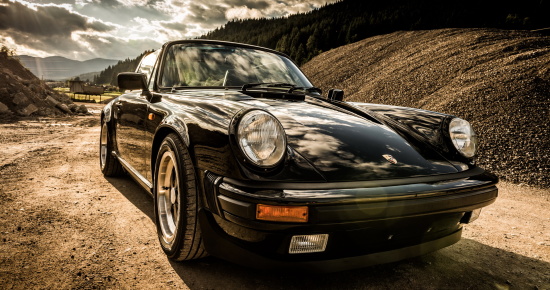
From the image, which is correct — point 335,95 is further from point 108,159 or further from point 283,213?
point 108,159

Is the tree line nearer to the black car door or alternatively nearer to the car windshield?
the car windshield

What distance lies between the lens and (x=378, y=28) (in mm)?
49438

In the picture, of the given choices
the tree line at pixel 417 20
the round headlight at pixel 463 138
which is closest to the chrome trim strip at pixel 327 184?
Result: the round headlight at pixel 463 138

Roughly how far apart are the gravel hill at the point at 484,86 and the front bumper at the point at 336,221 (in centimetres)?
468

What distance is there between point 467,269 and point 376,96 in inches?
484

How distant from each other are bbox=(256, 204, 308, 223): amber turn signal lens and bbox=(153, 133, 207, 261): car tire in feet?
1.71

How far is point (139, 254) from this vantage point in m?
2.07

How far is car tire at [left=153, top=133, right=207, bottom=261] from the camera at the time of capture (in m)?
1.77

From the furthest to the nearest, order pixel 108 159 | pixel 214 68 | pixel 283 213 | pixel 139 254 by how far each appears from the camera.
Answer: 1. pixel 108 159
2. pixel 214 68
3. pixel 139 254
4. pixel 283 213

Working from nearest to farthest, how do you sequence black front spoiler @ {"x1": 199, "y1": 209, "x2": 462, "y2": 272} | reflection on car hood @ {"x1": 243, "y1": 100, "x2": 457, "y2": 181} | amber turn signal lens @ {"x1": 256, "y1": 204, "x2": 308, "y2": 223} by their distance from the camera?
amber turn signal lens @ {"x1": 256, "y1": 204, "x2": 308, "y2": 223}
black front spoiler @ {"x1": 199, "y1": 209, "x2": 462, "y2": 272}
reflection on car hood @ {"x1": 243, "y1": 100, "x2": 457, "y2": 181}

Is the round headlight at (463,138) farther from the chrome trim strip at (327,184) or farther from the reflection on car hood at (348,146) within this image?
the chrome trim strip at (327,184)


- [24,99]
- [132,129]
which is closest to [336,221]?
[132,129]

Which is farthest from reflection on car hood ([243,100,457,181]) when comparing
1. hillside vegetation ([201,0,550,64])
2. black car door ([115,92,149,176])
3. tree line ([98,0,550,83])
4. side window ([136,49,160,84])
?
hillside vegetation ([201,0,550,64])

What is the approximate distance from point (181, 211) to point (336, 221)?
89 centimetres
